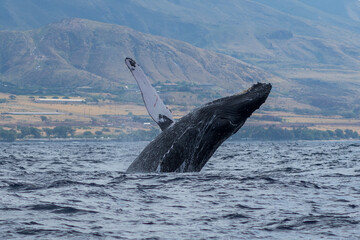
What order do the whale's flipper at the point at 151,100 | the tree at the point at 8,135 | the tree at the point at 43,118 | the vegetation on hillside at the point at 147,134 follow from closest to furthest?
1. the whale's flipper at the point at 151,100
2. the tree at the point at 8,135
3. the vegetation on hillside at the point at 147,134
4. the tree at the point at 43,118

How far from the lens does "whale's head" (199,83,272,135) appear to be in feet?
30.0

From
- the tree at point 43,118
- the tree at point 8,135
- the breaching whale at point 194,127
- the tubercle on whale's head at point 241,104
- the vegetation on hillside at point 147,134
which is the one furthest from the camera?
the tree at point 43,118

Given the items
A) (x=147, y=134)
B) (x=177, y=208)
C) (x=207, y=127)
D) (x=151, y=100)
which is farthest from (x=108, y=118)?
(x=177, y=208)

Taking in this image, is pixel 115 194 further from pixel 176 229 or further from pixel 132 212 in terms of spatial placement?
pixel 176 229

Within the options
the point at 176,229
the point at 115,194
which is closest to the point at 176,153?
the point at 115,194

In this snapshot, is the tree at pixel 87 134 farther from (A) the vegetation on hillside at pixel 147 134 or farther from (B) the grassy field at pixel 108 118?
(B) the grassy field at pixel 108 118

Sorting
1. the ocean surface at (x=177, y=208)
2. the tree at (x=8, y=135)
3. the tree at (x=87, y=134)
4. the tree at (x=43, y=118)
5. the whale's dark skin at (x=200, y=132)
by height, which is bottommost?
the tree at (x=8, y=135)

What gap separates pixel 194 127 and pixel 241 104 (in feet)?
2.86

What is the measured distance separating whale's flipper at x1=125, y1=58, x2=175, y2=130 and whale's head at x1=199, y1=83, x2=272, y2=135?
0.83 metres

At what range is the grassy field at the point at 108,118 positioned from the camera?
5522 inches

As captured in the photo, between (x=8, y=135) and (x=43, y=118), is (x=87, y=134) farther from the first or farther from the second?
(x=43, y=118)

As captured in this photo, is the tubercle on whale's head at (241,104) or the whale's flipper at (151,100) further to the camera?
the whale's flipper at (151,100)

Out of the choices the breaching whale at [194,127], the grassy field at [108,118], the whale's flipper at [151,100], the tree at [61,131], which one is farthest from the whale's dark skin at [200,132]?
the grassy field at [108,118]

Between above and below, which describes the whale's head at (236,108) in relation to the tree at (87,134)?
above
